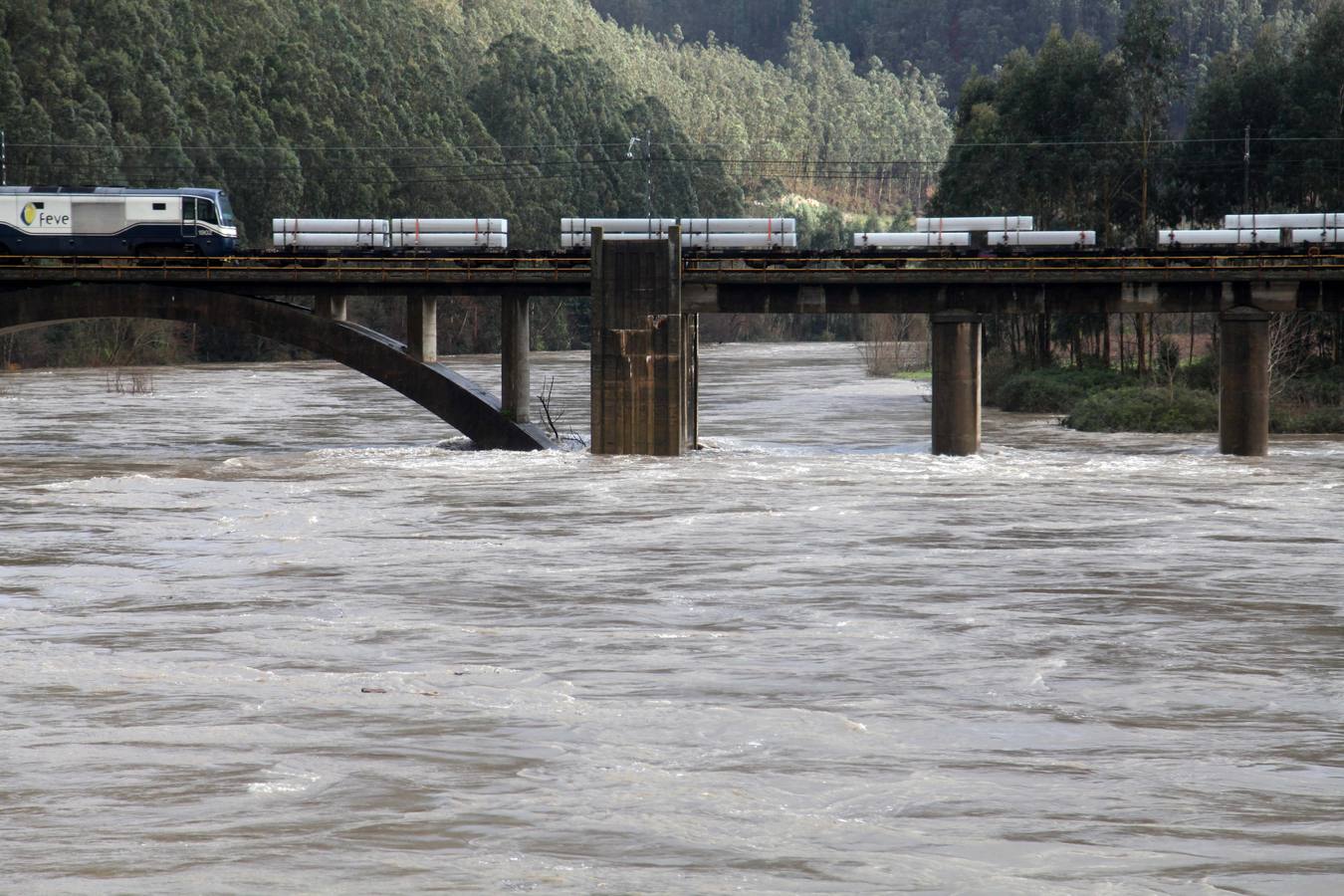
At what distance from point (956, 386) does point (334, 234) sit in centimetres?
2479

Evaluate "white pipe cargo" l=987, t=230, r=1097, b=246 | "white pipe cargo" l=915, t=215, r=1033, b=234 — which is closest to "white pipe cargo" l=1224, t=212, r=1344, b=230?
"white pipe cargo" l=987, t=230, r=1097, b=246

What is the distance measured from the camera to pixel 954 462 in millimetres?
65875

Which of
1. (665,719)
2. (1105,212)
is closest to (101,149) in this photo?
(1105,212)

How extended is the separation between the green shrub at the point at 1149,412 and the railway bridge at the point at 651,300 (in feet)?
37.8

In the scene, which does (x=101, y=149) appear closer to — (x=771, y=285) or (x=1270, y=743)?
(x=771, y=285)

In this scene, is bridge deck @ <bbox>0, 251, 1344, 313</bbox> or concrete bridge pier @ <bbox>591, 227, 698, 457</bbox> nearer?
concrete bridge pier @ <bbox>591, 227, 698, 457</bbox>

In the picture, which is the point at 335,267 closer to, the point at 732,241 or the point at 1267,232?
the point at 732,241

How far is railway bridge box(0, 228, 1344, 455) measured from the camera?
67125 mm

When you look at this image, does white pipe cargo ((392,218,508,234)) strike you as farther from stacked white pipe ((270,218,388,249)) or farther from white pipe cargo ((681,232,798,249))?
white pipe cargo ((681,232,798,249))

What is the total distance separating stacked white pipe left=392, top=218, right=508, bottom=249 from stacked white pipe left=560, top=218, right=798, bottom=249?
8.95 feet

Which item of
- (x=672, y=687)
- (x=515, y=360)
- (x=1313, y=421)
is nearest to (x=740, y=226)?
(x=515, y=360)

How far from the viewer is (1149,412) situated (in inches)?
3216

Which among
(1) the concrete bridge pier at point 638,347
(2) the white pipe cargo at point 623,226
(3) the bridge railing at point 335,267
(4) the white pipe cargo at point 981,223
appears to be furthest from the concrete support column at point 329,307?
(4) the white pipe cargo at point 981,223

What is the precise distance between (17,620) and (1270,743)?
71.7ft
